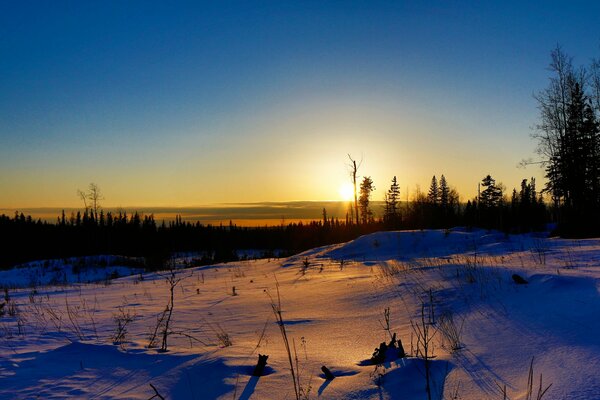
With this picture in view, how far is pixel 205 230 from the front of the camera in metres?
102

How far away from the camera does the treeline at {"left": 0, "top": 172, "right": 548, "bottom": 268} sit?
57969 millimetres

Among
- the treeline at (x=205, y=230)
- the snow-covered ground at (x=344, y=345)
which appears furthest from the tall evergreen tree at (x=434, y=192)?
the snow-covered ground at (x=344, y=345)

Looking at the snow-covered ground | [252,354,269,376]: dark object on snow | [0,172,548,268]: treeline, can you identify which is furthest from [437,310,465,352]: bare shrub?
[0,172,548,268]: treeline

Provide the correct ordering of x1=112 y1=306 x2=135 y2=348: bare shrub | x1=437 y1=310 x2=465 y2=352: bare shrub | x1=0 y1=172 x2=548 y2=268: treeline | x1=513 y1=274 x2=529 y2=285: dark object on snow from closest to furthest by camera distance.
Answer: x1=437 y1=310 x2=465 y2=352: bare shrub, x1=112 y1=306 x2=135 y2=348: bare shrub, x1=513 y1=274 x2=529 y2=285: dark object on snow, x1=0 y1=172 x2=548 y2=268: treeline

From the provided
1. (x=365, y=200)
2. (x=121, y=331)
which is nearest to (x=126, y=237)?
(x=365, y=200)

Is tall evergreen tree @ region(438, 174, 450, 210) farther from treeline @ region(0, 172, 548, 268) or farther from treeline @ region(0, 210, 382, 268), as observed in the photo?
treeline @ region(0, 210, 382, 268)

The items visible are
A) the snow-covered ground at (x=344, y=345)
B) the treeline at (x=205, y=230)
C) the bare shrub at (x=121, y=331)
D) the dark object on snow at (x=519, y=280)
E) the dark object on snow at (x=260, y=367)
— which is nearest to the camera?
the snow-covered ground at (x=344, y=345)

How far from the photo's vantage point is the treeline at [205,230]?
58.0m

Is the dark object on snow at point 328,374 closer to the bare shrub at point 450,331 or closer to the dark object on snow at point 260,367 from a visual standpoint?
the dark object on snow at point 260,367

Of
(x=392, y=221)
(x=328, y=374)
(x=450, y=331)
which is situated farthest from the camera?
(x=392, y=221)

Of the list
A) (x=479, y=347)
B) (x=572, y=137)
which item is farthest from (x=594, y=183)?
(x=479, y=347)

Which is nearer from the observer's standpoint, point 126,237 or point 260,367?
point 260,367

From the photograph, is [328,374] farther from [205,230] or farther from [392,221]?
[205,230]

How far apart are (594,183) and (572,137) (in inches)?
147
